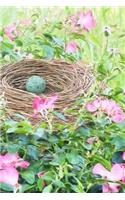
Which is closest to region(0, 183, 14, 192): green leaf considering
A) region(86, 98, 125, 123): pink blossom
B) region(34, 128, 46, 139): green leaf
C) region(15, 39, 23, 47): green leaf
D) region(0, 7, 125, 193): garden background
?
region(0, 7, 125, 193): garden background

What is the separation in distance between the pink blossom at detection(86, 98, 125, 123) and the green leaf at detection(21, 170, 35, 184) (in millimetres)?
173

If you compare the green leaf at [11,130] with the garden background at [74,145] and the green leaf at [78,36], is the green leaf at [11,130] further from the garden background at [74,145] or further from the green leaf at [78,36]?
the green leaf at [78,36]

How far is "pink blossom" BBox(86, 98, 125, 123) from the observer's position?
126 centimetres

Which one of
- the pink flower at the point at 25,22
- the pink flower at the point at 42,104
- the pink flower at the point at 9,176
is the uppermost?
the pink flower at the point at 25,22

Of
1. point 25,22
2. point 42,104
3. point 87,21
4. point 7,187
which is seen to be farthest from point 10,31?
point 7,187

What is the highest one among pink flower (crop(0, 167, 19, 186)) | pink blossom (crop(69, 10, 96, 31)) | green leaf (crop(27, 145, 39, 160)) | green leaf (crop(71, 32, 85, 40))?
pink blossom (crop(69, 10, 96, 31))

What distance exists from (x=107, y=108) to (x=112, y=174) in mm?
143

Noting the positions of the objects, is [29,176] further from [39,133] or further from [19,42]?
[19,42]

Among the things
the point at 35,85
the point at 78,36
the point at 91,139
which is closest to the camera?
the point at 91,139

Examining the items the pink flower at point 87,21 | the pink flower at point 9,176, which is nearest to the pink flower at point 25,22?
the pink flower at point 87,21

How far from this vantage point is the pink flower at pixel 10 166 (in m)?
1.17

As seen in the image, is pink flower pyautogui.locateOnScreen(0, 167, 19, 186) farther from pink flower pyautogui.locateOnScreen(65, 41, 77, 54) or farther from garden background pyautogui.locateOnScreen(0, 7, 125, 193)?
pink flower pyautogui.locateOnScreen(65, 41, 77, 54)

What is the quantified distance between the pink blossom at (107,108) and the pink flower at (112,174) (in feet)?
0.37

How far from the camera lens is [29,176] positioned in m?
1.18
